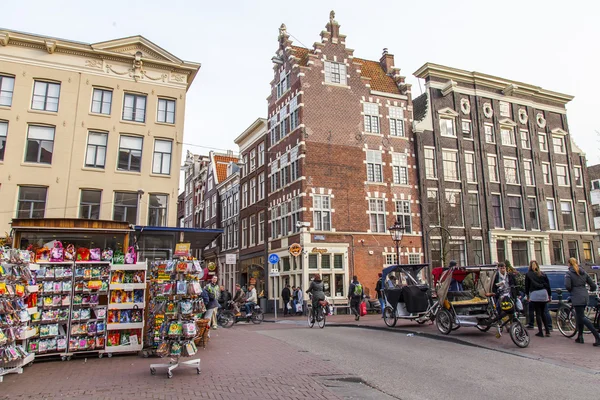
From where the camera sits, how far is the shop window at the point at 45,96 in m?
23.6

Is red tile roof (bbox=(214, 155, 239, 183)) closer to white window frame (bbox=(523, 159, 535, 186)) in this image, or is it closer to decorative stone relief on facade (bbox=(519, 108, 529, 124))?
decorative stone relief on facade (bbox=(519, 108, 529, 124))

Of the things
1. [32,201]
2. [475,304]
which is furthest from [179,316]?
[32,201]

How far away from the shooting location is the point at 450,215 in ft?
102

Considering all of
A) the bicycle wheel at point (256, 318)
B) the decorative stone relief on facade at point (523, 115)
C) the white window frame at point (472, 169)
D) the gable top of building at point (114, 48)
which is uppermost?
the decorative stone relief on facade at point (523, 115)

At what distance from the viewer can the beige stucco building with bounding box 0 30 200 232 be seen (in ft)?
75.2

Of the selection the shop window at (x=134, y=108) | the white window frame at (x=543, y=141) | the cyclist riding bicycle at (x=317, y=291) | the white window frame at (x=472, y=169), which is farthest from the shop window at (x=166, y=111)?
the white window frame at (x=543, y=141)

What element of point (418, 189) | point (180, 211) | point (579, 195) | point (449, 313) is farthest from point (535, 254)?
point (180, 211)

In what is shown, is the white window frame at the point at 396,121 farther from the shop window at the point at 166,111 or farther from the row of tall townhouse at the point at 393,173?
the shop window at the point at 166,111

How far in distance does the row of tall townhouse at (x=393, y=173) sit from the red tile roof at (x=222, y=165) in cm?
733

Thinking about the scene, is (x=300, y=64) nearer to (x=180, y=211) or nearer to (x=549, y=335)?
(x=549, y=335)

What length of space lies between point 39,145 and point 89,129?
2.59 m

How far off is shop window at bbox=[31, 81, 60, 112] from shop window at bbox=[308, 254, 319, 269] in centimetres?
1663

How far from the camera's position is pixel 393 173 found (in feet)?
101

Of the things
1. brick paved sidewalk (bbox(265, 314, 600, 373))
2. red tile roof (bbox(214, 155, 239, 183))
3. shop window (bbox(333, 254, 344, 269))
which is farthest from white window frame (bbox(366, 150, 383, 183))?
red tile roof (bbox(214, 155, 239, 183))
